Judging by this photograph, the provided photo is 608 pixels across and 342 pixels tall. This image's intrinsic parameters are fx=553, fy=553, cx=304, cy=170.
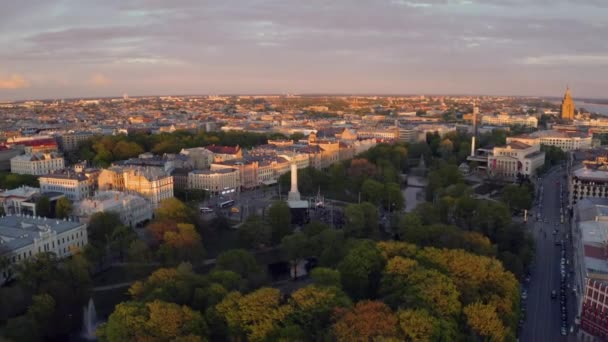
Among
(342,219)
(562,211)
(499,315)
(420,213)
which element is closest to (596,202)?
(562,211)

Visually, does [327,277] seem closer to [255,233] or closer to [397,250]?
[397,250]

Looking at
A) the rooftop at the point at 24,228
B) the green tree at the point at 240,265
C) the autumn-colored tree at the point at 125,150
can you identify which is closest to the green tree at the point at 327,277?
the green tree at the point at 240,265

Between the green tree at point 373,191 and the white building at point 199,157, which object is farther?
the white building at point 199,157

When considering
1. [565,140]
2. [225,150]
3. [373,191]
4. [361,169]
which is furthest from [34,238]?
[565,140]

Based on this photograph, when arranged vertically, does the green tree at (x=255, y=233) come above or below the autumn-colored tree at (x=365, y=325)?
below

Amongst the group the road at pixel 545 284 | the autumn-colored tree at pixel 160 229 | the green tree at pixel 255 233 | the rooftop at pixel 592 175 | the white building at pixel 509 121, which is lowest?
the road at pixel 545 284

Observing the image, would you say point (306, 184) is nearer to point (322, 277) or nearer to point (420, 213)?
point (420, 213)

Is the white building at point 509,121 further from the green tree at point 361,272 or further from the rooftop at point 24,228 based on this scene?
the rooftop at point 24,228
